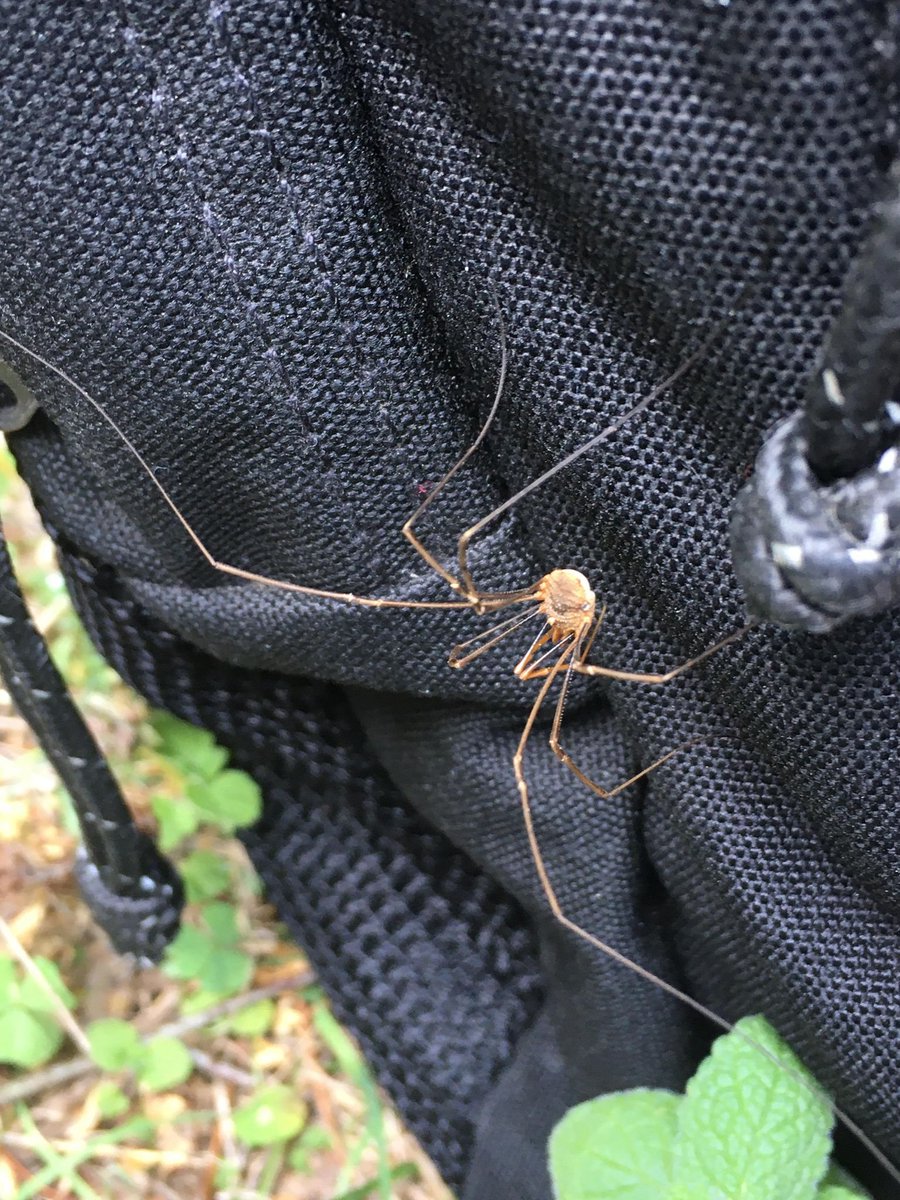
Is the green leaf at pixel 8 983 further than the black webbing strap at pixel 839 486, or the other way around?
the green leaf at pixel 8 983

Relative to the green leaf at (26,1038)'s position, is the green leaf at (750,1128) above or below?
above

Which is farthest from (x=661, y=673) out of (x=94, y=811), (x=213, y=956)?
(x=213, y=956)

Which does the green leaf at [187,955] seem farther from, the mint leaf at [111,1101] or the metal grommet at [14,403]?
the metal grommet at [14,403]

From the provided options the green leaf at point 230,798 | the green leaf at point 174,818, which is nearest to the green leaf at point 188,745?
the green leaf at point 230,798

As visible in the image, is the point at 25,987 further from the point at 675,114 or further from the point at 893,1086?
the point at 675,114

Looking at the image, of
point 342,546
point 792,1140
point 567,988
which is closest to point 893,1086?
point 792,1140

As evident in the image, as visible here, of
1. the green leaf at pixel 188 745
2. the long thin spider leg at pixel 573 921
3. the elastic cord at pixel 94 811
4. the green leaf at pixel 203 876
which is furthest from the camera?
the green leaf at pixel 203 876
